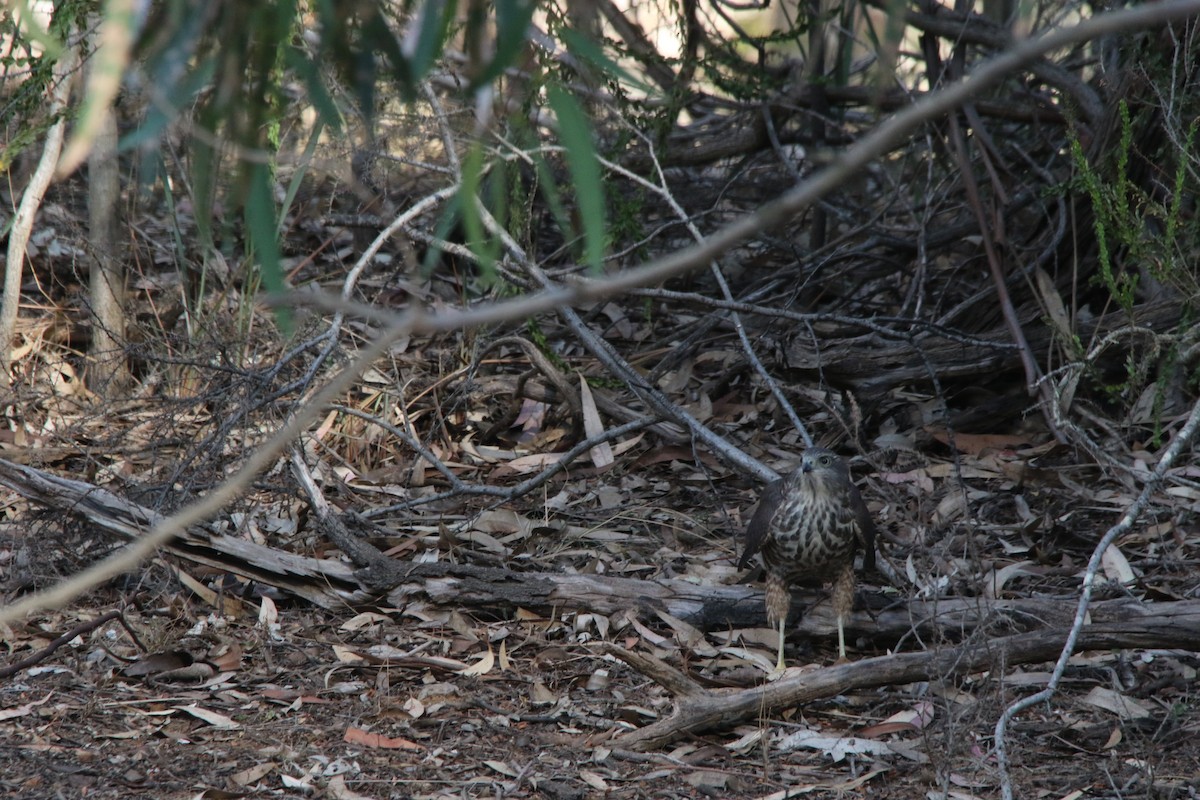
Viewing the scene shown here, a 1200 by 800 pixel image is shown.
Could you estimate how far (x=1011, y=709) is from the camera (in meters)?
3.11

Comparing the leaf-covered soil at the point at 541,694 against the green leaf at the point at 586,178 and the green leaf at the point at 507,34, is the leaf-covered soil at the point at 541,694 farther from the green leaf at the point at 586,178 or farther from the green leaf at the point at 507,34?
the green leaf at the point at 507,34

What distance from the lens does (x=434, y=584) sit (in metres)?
4.66

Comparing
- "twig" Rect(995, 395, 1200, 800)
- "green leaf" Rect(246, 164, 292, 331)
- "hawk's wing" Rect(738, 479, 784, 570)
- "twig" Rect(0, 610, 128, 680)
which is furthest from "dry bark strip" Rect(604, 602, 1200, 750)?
"green leaf" Rect(246, 164, 292, 331)

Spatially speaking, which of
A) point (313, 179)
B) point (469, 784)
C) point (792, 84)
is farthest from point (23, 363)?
point (792, 84)

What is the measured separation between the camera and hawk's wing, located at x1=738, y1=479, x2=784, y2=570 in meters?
A: 4.61

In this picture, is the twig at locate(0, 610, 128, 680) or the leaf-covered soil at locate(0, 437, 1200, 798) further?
the twig at locate(0, 610, 128, 680)

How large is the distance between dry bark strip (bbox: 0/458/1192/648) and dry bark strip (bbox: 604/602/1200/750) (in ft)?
1.73

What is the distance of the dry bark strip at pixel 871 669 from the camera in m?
3.78

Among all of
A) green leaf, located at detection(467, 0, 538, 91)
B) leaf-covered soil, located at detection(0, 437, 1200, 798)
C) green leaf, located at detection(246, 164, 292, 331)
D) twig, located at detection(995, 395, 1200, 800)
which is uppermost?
green leaf, located at detection(467, 0, 538, 91)

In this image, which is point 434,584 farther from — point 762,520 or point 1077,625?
point 1077,625

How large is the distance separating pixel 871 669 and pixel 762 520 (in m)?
0.88

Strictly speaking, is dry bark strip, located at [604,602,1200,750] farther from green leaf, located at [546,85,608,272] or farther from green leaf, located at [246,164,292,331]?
green leaf, located at [546,85,608,272]

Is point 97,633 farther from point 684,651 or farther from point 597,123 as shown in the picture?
point 597,123

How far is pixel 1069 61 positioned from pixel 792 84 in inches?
62.0
